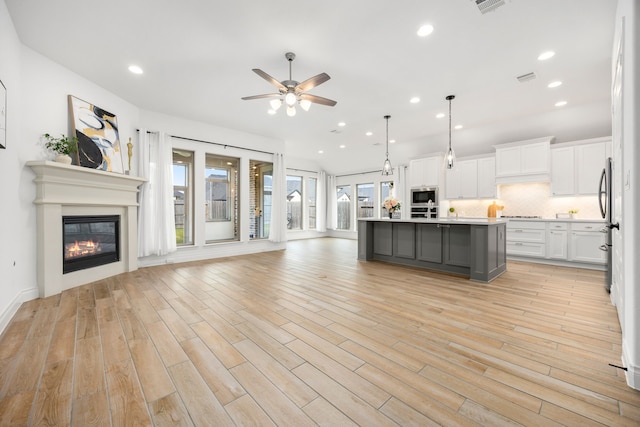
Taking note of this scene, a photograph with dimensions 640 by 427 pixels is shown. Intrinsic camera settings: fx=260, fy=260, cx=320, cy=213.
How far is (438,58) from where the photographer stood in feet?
11.3

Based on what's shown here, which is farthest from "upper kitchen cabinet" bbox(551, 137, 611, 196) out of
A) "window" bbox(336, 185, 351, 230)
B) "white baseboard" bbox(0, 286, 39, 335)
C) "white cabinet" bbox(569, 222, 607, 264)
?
"white baseboard" bbox(0, 286, 39, 335)

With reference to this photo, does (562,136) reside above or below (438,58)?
below

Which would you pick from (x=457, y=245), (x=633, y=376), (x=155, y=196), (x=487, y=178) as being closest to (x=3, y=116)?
(x=155, y=196)

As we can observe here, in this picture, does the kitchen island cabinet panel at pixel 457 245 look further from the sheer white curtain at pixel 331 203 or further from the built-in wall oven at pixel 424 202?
the sheer white curtain at pixel 331 203

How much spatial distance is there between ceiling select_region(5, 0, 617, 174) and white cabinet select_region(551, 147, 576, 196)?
45cm

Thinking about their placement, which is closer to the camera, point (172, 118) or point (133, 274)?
point (133, 274)

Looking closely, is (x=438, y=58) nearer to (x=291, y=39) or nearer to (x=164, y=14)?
(x=291, y=39)

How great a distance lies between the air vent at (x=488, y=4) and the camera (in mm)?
2468

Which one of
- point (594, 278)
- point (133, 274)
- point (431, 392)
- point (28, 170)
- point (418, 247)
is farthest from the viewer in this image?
point (418, 247)

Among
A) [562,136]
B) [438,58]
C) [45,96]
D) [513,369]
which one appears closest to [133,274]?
[45,96]

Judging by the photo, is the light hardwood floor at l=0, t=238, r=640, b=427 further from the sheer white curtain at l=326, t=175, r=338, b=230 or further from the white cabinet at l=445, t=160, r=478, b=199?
the sheer white curtain at l=326, t=175, r=338, b=230

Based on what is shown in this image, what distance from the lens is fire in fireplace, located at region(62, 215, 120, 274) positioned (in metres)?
3.78

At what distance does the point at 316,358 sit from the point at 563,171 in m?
6.52

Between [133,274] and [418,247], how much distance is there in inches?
205
